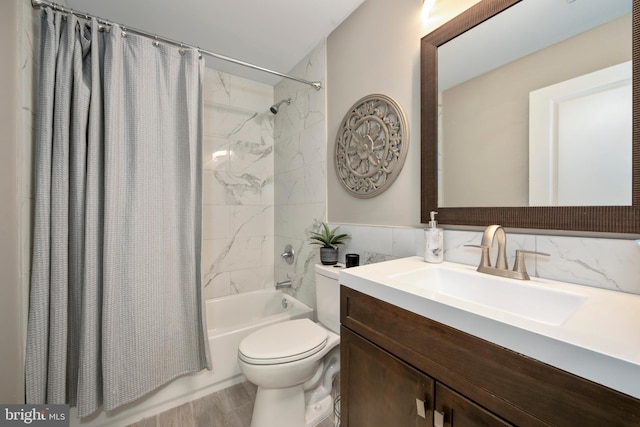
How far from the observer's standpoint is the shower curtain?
1.16 meters

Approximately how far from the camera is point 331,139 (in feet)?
5.74

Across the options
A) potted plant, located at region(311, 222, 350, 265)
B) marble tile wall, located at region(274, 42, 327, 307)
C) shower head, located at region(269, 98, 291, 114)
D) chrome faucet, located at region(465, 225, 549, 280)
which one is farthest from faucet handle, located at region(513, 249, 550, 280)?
shower head, located at region(269, 98, 291, 114)

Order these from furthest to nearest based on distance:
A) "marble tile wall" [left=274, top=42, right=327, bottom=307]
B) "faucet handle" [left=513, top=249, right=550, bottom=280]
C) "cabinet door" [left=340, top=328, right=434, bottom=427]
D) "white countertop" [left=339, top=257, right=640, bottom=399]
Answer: "marble tile wall" [left=274, top=42, right=327, bottom=307], "faucet handle" [left=513, top=249, right=550, bottom=280], "cabinet door" [left=340, top=328, right=434, bottom=427], "white countertop" [left=339, top=257, right=640, bottom=399]

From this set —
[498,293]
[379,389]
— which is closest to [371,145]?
[498,293]

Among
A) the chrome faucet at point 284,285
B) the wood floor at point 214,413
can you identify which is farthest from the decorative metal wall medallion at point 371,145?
the wood floor at point 214,413

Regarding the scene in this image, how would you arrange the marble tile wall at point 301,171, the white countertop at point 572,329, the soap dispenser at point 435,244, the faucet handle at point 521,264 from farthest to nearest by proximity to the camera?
the marble tile wall at point 301,171 → the soap dispenser at point 435,244 → the faucet handle at point 521,264 → the white countertop at point 572,329

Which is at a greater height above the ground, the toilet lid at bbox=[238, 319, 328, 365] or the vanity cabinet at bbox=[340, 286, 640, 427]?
the vanity cabinet at bbox=[340, 286, 640, 427]

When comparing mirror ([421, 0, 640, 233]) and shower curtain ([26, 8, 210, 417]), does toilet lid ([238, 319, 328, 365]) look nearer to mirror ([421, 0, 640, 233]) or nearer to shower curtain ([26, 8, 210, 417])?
shower curtain ([26, 8, 210, 417])

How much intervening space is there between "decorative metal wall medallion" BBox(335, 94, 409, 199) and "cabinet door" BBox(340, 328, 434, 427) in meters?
0.83

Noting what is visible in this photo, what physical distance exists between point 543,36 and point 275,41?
1.60m

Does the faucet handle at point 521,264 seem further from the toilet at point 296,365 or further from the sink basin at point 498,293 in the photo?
the toilet at point 296,365

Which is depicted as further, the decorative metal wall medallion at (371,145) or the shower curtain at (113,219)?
the decorative metal wall medallion at (371,145)

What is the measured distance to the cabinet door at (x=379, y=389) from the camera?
2.14 ft

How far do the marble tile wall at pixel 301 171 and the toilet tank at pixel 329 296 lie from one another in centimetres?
40
